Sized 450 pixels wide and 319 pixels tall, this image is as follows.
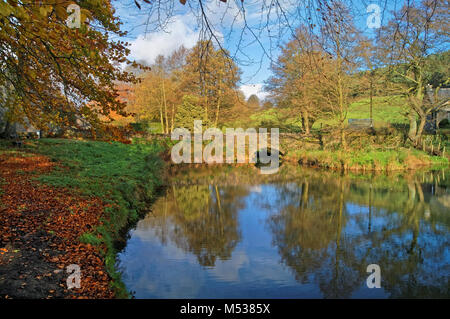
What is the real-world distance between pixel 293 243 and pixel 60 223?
462 cm

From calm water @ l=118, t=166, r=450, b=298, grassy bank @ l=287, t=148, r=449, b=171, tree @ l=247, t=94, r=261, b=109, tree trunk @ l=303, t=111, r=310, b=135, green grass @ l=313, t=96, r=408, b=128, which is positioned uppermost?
tree @ l=247, t=94, r=261, b=109

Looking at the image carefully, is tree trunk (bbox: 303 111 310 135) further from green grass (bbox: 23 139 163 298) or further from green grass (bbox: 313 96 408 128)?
green grass (bbox: 23 139 163 298)

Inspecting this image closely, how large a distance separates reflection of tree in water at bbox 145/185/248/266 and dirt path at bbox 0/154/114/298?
6.31 feet

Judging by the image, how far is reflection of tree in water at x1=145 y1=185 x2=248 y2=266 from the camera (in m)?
6.62

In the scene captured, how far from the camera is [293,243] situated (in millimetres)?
6781

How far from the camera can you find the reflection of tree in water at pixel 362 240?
5.12m

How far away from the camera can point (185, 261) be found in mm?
5902

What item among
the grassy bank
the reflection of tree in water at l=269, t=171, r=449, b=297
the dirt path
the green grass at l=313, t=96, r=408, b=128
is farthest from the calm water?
the green grass at l=313, t=96, r=408, b=128

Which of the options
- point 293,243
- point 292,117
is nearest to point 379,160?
point 292,117

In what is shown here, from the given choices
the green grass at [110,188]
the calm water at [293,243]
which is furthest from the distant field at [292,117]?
the green grass at [110,188]

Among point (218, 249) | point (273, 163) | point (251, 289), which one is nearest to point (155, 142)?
point (273, 163)

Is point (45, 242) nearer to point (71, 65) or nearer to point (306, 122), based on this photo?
point (71, 65)

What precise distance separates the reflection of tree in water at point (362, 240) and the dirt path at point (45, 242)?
132 inches

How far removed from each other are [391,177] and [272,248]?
1031 cm
